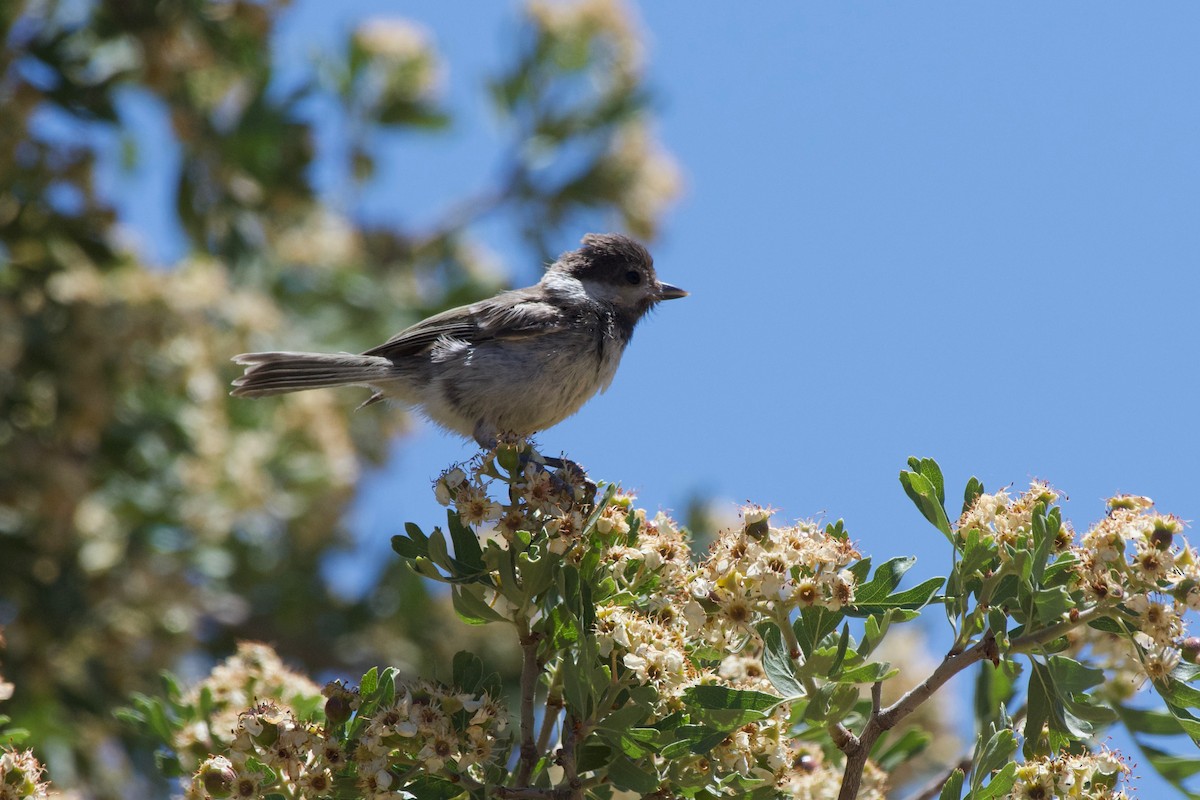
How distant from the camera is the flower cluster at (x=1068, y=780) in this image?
8.48ft

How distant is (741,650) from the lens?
3.09m

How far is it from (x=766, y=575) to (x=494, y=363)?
2.35 meters

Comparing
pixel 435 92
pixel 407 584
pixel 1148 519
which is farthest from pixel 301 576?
pixel 1148 519

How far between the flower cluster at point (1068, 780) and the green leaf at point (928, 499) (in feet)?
1.68

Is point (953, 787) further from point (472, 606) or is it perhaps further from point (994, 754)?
point (472, 606)

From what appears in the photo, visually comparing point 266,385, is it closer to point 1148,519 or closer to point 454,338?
point 454,338

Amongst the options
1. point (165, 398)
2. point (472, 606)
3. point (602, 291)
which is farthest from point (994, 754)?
point (165, 398)

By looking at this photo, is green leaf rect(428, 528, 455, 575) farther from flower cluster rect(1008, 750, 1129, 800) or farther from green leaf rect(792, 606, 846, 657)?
flower cluster rect(1008, 750, 1129, 800)

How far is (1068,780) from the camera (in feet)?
8.48

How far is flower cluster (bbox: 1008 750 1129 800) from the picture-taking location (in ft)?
A: 8.48

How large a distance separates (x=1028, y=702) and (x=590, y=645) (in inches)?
37.3

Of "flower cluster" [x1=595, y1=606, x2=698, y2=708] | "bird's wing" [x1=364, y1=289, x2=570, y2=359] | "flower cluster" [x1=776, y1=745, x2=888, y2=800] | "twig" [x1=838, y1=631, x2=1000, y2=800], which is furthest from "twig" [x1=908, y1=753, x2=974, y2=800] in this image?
"bird's wing" [x1=364, y1=289, x2=570, y2=359]

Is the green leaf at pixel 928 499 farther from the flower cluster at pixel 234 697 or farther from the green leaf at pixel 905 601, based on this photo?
the flower cluster at pixel 234 697

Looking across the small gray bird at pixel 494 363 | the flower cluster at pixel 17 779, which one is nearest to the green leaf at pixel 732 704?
the flower cluster at pixel 17 779
